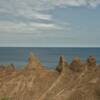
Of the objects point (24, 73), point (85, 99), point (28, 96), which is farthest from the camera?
point (24, 73)

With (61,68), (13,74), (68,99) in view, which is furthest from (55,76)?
(68,99)

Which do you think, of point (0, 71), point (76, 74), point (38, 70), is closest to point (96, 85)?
point (76, 74)

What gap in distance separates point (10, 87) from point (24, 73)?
283 cm

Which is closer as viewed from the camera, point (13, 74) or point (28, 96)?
point (28, 96)

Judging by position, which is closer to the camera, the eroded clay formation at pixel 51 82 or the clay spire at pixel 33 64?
the eroded clay formation at pixel 51 82

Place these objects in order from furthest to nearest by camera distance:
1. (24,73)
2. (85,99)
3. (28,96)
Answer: (24,73) < (28,96) < (85,99)

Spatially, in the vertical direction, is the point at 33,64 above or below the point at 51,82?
above

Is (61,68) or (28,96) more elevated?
(61,68)

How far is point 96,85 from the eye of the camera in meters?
41.1

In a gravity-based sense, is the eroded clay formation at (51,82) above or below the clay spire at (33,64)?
below

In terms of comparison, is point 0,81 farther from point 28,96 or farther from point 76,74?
point 76,74

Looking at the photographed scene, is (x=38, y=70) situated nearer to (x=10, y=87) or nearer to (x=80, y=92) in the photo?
(x=10, y=87)

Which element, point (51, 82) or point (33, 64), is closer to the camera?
point (51, 82)

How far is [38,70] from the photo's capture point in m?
49.7
